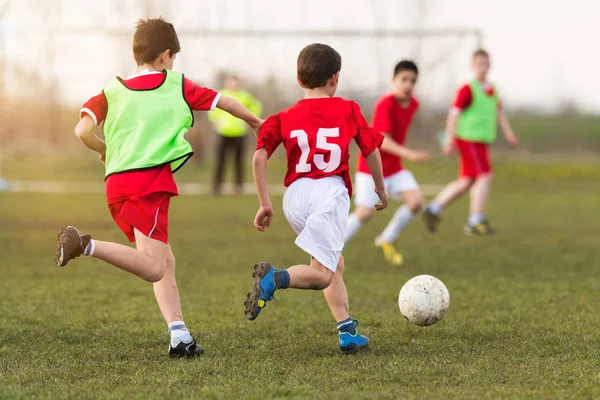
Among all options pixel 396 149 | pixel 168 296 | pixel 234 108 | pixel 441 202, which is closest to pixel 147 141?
pixel 234 108

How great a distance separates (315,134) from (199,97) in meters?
0.62

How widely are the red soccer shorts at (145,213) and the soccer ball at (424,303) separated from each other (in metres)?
1.49

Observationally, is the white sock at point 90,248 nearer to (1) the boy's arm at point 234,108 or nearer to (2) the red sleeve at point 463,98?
(1) the boy's arm at point 234,108

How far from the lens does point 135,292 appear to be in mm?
6668

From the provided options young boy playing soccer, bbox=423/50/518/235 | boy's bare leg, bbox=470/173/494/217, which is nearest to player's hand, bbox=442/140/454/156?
young boy playing soccer, bbox=423/50/518/235

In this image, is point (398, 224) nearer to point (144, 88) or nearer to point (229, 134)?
point (144, 88)

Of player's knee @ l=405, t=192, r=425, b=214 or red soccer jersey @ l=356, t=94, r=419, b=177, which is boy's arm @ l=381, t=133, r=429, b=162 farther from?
player's knee @ l=405, t=192, r=425, b=214

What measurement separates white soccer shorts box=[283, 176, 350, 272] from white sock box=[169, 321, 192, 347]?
2.41 feet

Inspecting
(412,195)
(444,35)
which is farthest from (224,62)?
(412,195)

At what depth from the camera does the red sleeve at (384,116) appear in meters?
7.77

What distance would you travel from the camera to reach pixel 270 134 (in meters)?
4.42

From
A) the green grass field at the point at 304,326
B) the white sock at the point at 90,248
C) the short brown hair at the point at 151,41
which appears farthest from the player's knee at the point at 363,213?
the white sock at the point at 90,248

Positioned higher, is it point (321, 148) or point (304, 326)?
point (321, 148)

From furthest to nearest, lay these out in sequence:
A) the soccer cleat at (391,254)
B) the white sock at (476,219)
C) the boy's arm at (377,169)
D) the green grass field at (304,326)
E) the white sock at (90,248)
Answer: the white sock at (476,219)
the soccer cleat at (391,254)
the boy's arm at (377,169)
the white sock at (90,248)
the green grass field at (304,326)
